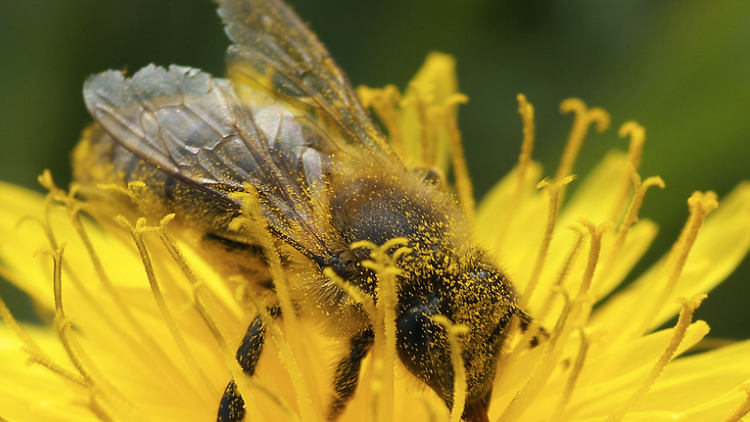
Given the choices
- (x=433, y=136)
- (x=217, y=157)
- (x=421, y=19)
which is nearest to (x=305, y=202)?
(x=217, y=157)

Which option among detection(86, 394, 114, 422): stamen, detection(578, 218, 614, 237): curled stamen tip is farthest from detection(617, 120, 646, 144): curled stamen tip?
Result: detection(86, 394, 114, 422): stamen

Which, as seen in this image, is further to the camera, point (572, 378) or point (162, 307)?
point (162, 307)

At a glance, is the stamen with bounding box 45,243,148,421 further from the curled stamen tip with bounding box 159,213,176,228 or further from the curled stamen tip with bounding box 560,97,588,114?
the curled stamen tip with bounding box 560,97,588,114

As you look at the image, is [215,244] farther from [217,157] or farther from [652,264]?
[652,264]

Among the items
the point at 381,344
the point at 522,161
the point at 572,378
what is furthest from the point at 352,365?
the point at 522,161

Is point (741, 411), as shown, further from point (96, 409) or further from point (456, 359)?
point (96, 409)
